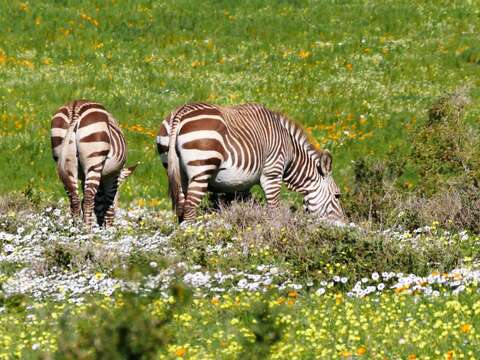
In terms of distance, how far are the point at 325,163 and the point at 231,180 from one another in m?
2.44

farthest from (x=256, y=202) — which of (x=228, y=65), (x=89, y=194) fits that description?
(x=228, y=65)

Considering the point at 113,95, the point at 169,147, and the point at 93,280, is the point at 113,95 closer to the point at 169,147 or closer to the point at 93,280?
the point at 169,147

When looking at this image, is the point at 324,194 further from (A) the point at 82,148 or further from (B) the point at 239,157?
(A) the point at 82,148

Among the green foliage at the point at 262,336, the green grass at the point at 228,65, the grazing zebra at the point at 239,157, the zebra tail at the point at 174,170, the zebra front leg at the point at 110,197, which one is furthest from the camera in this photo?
the green grass at the point at 228,65

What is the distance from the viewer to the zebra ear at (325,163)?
1820 cm

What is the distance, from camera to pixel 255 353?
8016mm

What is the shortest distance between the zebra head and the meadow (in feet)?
1.24

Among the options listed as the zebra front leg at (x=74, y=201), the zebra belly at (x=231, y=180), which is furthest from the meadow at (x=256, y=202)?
the zebra belly at (x=231, y=180)

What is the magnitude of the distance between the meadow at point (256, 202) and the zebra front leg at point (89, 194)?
0.43 metres

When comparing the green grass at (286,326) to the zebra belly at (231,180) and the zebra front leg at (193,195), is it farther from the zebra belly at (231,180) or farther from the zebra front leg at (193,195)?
the zebra belly at (231,180)

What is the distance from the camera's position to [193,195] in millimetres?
16062

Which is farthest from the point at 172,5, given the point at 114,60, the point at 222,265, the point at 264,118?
the point at 222,265

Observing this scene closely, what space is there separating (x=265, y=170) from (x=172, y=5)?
70.0 feet

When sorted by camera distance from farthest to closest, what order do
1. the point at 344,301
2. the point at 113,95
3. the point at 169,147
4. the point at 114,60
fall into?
the point at 114,60 → the point at 113,95 → the point at 169,147 → the point at 344,301
